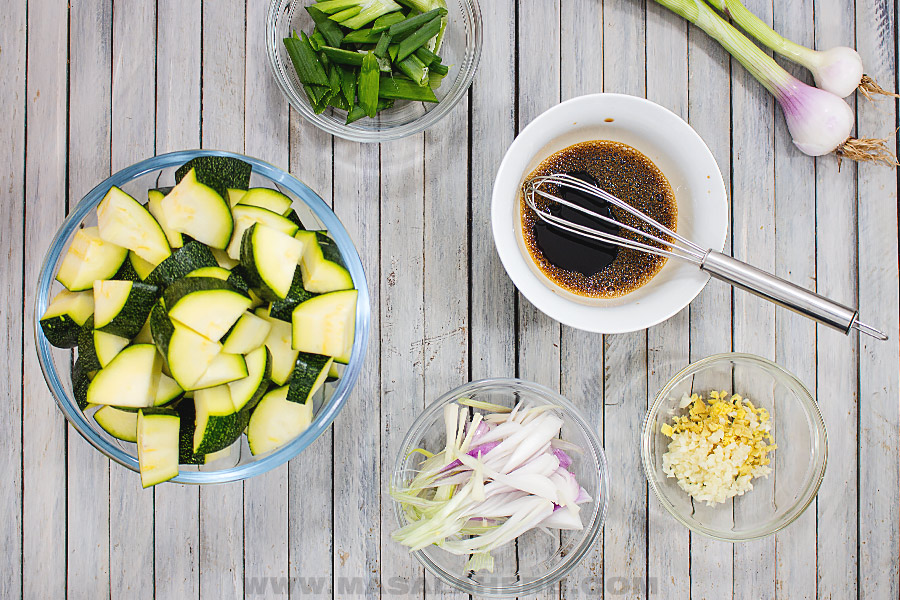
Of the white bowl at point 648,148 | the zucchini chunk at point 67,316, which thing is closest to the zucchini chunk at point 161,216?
the zucchini chunk at point 67,316

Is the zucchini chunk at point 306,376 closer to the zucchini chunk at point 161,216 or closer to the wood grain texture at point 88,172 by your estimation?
the zucchini chunk at point 161,216

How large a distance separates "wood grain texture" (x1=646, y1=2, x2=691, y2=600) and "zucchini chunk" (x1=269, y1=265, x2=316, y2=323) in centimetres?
65

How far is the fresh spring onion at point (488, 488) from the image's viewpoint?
3.20 ft

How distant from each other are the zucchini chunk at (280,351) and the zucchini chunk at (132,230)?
0.15m

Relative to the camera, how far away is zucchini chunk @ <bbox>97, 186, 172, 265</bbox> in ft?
2.65

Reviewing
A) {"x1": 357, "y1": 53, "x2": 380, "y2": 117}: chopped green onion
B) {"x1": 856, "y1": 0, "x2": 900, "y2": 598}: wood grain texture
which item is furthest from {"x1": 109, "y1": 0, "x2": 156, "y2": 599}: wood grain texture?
{"x1": 856, "y1": 0, "x2": 900, "y2": 598}: wood grain texture

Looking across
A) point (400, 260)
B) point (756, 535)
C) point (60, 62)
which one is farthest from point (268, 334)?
point (756, 535)

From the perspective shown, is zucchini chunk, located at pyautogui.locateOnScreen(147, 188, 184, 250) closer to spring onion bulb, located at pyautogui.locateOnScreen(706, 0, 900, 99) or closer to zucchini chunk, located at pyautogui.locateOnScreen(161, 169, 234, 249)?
zucchini chunk, located at pyautogui.locateOnScreen(161, 169, 234, 249)

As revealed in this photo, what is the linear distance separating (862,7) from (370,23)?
0.93 metres

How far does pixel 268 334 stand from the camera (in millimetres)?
850

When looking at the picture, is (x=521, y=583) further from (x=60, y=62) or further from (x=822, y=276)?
(x=60, y=62)

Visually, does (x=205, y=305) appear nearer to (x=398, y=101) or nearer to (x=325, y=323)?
(x=325, y=323)

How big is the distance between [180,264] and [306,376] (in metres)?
0.21

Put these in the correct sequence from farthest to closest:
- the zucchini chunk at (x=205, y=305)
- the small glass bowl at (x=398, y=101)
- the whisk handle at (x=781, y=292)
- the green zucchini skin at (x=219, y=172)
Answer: the small glass bowl at (x=398, y=101)
the whisk handle at (x=781, y=292)
the green zucchini skin at (x=219, y=172)
the zucchini chunk at (x=205, y=305)
